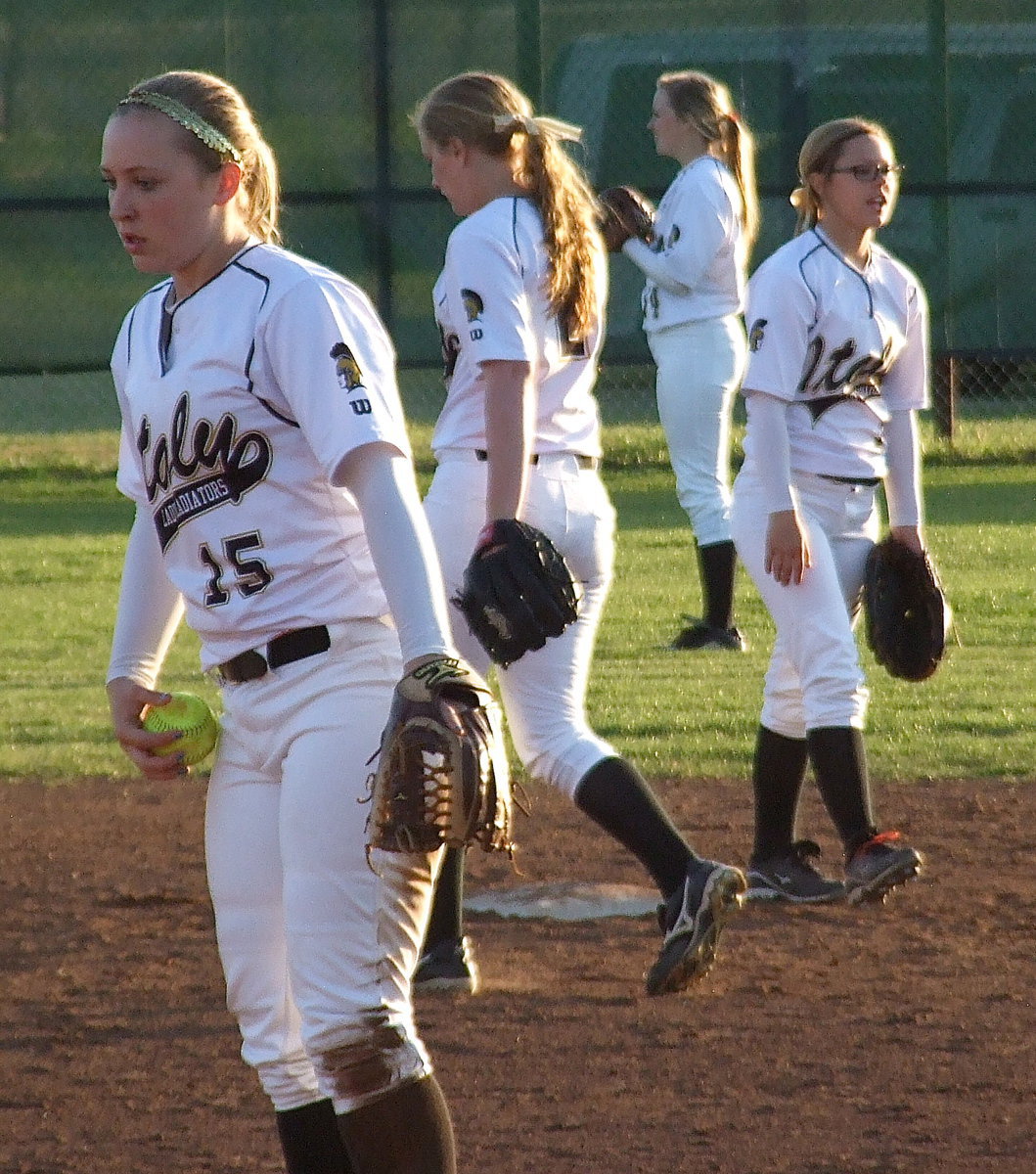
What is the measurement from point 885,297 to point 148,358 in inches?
97.8

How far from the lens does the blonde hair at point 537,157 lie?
4059mm

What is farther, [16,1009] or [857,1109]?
[16,1009]

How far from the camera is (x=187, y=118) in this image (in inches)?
107

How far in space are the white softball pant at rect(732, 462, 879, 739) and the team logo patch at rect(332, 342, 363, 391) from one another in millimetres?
2219

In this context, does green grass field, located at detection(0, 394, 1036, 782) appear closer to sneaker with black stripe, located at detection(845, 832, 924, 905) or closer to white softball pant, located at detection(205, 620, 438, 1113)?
sneaker with black stripe, located at detection(845, 832, 924, 905)

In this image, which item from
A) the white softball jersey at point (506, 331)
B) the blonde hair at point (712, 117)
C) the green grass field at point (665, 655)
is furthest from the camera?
the blonde hair at point (712, 117)

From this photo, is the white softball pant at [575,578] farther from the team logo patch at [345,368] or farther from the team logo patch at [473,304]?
the team logo patch at [345,368]

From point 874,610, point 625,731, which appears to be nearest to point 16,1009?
point 874,610

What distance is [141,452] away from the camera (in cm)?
282

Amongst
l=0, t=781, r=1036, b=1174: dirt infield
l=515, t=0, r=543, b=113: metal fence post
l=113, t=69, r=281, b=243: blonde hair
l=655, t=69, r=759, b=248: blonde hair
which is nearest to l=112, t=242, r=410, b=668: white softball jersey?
l=113, t=69, r=281, b=243: blonde hair

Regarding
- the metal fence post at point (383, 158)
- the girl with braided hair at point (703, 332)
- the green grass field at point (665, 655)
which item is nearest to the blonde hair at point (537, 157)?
the green grass field at point (665, 655)

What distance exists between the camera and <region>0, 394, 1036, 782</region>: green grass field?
6699 millimetres

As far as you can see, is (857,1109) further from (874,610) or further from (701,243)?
(701,243)

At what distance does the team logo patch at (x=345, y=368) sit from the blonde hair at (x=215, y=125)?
35 cm
